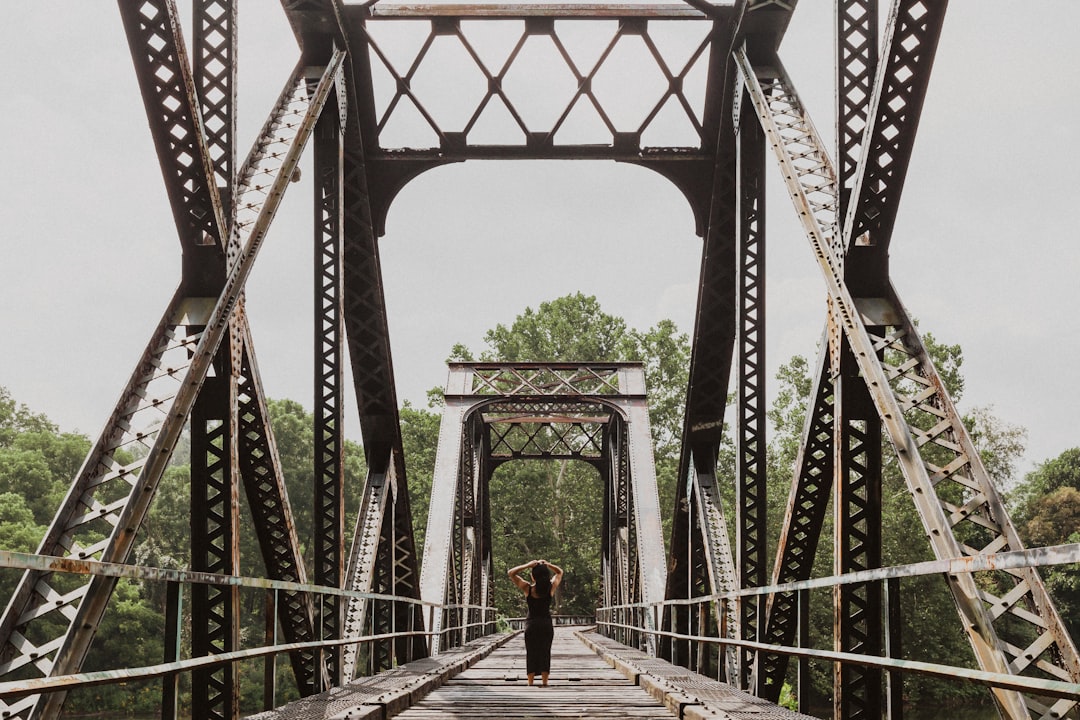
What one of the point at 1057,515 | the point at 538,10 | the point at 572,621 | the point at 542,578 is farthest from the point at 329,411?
the point at 1057,515

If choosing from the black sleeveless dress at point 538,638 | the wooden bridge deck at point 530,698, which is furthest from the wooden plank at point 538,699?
the black sleeveless dress at point 538,638

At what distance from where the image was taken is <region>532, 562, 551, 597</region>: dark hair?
10906 mm

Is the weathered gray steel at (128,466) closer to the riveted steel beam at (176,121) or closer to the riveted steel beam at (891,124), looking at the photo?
the riveted steel beam at (176,121)

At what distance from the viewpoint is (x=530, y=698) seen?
29.0ft

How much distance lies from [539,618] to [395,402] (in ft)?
10.9

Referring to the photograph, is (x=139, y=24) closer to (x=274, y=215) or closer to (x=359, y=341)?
(x=274, y=215)

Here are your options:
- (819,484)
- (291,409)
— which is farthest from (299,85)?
(291,409)

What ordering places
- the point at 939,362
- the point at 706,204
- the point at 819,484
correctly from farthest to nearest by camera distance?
the point at 939,362
the point at 706,204
the point at 819,484

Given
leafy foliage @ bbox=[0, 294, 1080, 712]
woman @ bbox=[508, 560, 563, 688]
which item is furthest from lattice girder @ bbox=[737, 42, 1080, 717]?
leafy foliage @ bbox=[0, 294, 1080, 712]

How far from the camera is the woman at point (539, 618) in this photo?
1043cm

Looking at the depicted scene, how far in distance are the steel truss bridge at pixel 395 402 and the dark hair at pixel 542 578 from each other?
152 cm

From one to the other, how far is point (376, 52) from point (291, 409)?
182ft

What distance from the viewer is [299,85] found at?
989 centimetres

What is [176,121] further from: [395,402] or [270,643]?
[395,402]
